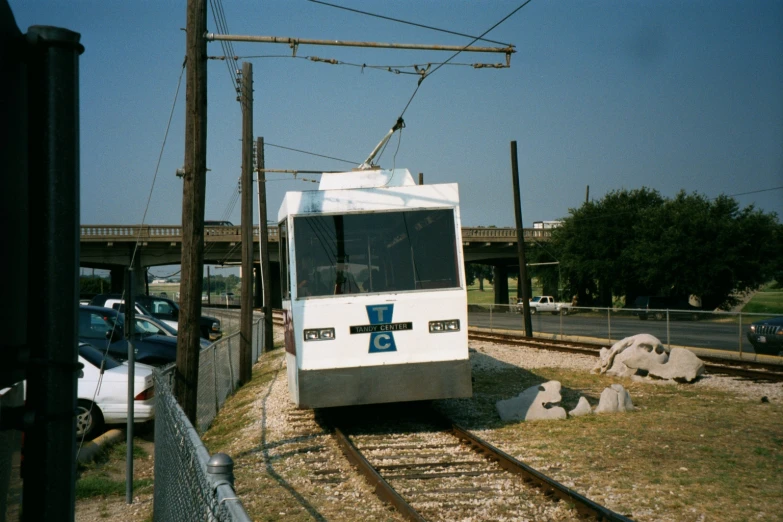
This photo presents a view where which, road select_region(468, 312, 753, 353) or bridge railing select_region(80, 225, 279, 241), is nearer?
road select_region(468, 312, 753, 353)

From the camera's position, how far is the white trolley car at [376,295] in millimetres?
10016

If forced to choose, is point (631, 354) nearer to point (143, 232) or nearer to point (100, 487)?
point (100, 487)

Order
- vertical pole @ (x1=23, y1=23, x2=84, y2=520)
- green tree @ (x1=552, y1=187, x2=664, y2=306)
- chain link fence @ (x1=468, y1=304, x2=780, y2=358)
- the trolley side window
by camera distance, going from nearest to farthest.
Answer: vertical pole @ (x1=23, y1=23, x2=84, y2=520), the trolley side window, chain link fence @ (x1=468, y1=304, x2=780, y2=358), green tree @ (x1=552, y1=187, x2=664, y2=306)

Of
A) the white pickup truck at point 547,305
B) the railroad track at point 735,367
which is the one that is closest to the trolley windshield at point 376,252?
the railroad track at point 735,367

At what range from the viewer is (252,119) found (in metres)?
21.1

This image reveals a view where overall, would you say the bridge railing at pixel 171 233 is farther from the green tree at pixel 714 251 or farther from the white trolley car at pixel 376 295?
the white trolley car at pixel 376 295

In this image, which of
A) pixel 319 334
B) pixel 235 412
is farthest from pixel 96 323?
pixel 319 334

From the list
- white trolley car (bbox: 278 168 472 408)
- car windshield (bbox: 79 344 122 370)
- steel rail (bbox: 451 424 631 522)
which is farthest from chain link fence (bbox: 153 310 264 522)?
steel rail (bbox: 451 424 631 522)

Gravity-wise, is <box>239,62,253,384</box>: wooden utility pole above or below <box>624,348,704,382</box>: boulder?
above

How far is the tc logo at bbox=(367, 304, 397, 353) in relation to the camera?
1010 cm

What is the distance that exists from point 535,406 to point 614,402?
1278mm

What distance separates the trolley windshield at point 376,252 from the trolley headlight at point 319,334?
52 centimetres

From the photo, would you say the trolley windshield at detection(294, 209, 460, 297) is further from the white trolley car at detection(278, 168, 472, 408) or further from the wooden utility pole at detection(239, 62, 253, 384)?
the wooden utility pole at detection(239, 62, 253, 384)

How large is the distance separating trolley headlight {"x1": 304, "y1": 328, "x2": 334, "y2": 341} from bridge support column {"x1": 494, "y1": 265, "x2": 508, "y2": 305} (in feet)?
215
